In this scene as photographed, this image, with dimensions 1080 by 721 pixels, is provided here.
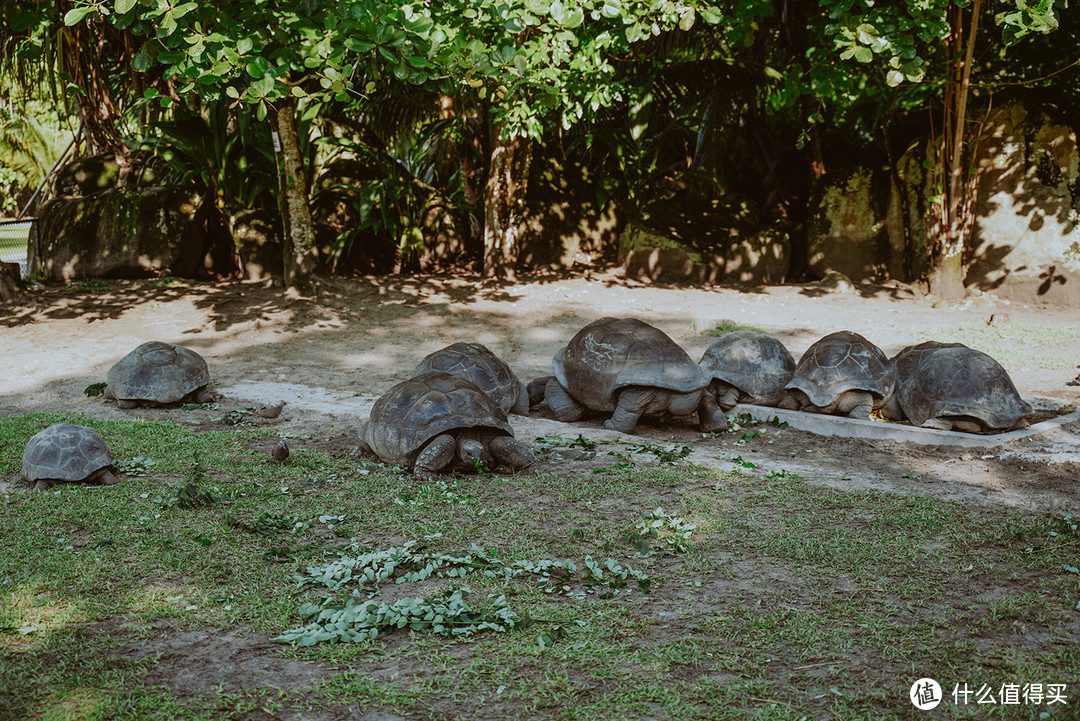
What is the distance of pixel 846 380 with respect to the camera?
5797 mm

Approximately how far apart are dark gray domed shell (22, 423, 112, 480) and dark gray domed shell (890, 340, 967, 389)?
4967 mm

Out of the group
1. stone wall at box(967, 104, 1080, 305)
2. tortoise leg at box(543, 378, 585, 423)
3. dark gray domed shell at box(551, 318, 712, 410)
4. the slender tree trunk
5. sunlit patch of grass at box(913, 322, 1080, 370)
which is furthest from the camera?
stone wall at box(967, 104, 1080, 305)

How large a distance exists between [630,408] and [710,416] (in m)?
0.57

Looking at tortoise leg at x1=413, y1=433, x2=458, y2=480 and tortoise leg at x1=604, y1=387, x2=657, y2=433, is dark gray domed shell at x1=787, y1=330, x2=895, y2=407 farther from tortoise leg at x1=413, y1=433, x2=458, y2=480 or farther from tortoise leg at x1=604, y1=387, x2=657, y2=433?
tortoise leg at x1=413, y1=433, x2=458, y2=480

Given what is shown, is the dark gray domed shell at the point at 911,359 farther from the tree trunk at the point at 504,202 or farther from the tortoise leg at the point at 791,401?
the tree trunk at the point at 504,202

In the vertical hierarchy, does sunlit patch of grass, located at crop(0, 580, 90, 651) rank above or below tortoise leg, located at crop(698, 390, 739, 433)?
below

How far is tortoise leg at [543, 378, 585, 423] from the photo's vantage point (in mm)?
6293

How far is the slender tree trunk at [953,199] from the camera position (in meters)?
10.4

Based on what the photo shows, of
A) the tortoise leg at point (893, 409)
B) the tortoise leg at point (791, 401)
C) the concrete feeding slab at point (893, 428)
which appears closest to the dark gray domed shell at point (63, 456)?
the concrete feeding slab at point (893, 428)

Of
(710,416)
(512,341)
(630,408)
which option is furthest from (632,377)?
(512,341)

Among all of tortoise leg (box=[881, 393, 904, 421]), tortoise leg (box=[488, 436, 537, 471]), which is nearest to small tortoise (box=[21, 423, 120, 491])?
tortoise leg (box=[488, 436, 537, 471])

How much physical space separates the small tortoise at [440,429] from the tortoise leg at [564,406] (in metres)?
1.37

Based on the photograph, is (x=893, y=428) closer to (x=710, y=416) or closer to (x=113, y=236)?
(x=710, y=416)

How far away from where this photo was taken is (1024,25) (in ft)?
24.7
